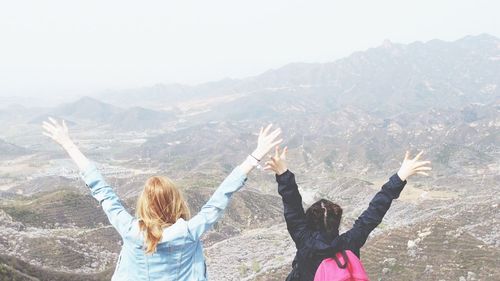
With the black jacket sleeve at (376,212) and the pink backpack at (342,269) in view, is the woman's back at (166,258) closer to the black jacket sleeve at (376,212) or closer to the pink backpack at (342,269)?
the pink backpack at (342,269)

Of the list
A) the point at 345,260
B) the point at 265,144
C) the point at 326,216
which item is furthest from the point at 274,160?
the point at 345,260

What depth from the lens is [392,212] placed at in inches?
3991

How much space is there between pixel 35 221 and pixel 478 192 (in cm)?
8932

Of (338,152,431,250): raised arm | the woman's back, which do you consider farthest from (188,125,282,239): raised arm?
(338,152,431,250): raised arm

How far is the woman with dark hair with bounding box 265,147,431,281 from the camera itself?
686 cm

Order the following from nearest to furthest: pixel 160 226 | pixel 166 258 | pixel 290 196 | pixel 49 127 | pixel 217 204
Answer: pixel 160 226
pixel 166 258
pixel 217 204
pixel 290 196
pixel 49 127

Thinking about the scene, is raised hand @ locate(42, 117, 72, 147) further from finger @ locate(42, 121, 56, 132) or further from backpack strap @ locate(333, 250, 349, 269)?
backpack strap @ locate(333, 250, 349, 269)

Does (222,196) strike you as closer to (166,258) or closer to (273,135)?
(166,258)

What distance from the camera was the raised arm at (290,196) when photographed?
6.93 meters

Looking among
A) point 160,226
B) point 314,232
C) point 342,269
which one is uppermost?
point 160,226

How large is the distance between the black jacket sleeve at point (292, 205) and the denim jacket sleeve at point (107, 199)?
72.6 inches

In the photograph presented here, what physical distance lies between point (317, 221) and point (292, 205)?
14.5 inches

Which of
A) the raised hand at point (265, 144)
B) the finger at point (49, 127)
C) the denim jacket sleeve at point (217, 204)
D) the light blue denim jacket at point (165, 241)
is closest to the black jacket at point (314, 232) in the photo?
the raised hand at point (265, 144)

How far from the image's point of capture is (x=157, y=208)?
6.23m
